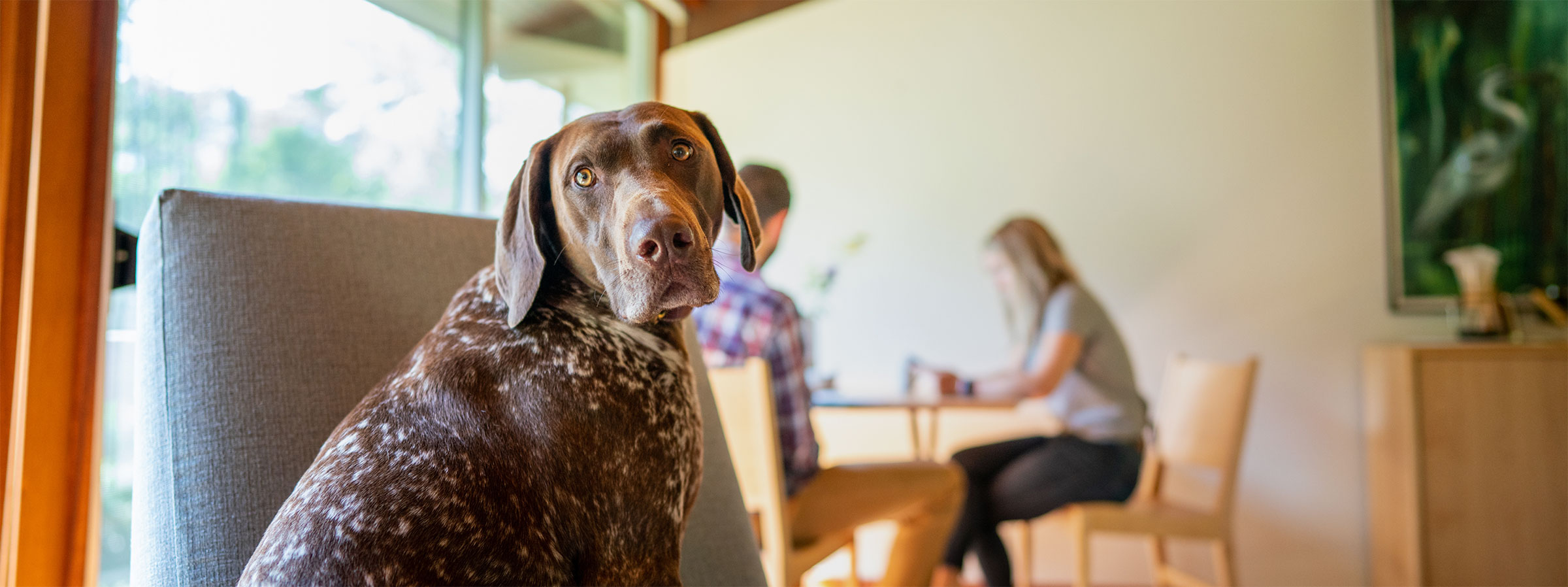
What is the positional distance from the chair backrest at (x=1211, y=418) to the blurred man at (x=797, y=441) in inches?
43.4

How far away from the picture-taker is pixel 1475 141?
11.7 ft

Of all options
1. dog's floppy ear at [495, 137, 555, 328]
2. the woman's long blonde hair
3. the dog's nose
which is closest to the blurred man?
the woman's long blonde hair

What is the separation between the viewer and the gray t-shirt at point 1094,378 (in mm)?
3014

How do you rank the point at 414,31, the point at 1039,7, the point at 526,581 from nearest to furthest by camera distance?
the point at 526,581
the point at 414,31
the point at 1039,7

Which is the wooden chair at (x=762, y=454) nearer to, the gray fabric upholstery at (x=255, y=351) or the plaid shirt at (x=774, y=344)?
the plaid shirt at (x=774, y=344)

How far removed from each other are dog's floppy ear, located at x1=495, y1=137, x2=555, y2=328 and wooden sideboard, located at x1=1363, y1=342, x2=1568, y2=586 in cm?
331

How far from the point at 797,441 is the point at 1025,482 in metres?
1.10

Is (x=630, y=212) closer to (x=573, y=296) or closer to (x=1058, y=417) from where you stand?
(x=573, y=296)

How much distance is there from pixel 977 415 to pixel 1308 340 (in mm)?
1343

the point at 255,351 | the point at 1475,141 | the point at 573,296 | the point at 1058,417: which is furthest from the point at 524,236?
the point at 1475,141

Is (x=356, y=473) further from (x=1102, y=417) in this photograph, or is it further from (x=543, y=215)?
(x=1102, y=417)

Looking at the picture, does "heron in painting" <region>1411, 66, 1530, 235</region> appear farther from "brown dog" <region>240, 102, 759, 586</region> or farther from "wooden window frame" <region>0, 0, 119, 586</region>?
"wooden window frame" <region>0, 0, 119, 586</region>

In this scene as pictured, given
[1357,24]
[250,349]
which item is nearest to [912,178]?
[1357,24]

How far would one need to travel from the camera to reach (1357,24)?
3.67m
